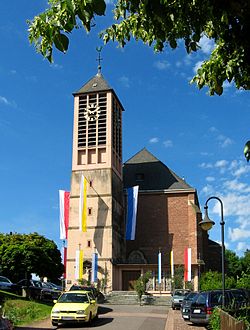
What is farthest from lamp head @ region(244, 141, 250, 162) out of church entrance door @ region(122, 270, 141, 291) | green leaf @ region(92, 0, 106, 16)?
church entrance door @ region(122, 270, 141, 291)

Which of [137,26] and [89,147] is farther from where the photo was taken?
[89,147]

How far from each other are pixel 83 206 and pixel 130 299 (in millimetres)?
11074

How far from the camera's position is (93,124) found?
54.8 metres

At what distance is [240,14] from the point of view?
4.36m

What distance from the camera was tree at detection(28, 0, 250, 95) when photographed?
4012 mm

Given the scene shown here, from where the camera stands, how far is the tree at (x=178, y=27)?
158 inches

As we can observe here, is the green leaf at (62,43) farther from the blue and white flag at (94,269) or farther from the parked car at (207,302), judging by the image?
the blue and white flag at (94,269)

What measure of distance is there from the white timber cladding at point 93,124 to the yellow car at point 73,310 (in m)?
33.2

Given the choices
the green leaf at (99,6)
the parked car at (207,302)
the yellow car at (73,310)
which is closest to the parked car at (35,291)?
the yellow car at (73,310)

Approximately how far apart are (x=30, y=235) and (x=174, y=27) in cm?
4162

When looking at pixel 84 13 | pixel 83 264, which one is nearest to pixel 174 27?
pixel 84 13

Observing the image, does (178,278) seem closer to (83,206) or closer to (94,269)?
(94,269)

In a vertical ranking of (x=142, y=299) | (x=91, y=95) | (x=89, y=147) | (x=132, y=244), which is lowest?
(x=142, y=299)

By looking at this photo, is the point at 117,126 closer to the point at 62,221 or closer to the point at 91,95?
the point at 91,95
